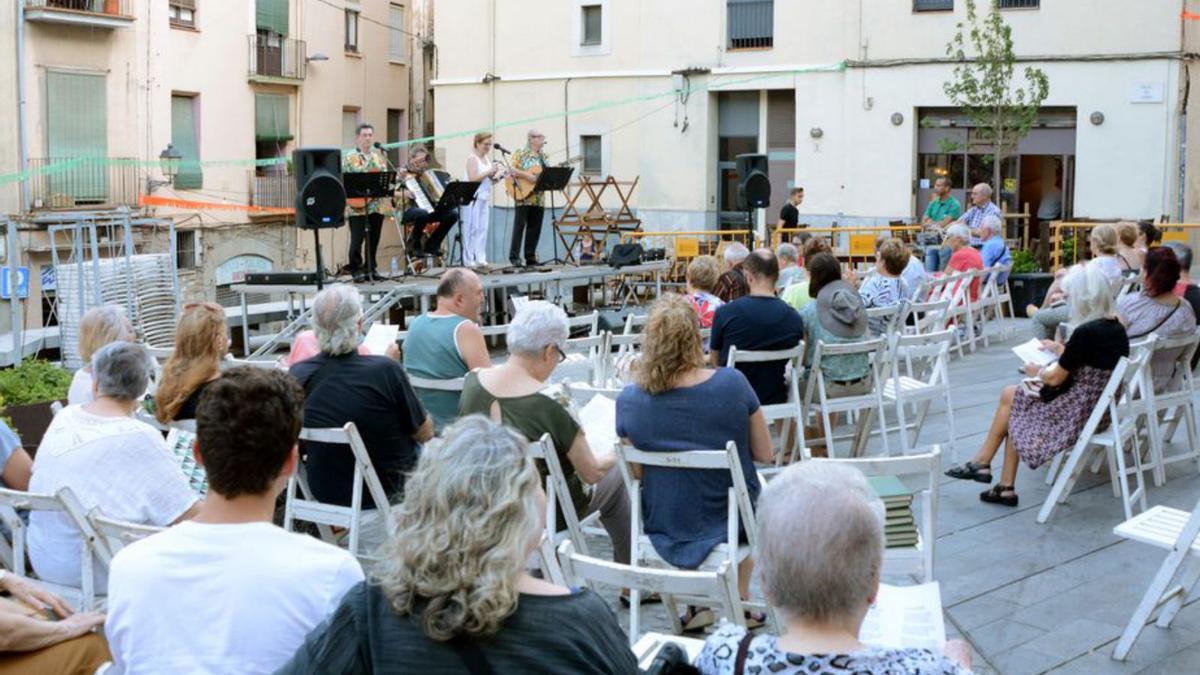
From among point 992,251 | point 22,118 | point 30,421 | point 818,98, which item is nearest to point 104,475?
point 30,421

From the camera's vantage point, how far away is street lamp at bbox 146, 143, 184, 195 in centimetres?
2706

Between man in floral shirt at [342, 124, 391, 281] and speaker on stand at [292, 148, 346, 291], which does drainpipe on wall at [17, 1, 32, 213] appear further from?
speaker on stand at [292, 148, 346, 291]

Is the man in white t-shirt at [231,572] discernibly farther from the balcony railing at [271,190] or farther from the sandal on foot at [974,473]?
the balcony railing at [271,190]

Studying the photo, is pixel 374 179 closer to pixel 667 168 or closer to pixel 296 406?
pixel 296 406

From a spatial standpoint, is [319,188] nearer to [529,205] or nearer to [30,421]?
[529,205]

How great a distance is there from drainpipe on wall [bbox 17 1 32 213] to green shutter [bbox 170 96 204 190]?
11.6 feet

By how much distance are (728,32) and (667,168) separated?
8.87 ft

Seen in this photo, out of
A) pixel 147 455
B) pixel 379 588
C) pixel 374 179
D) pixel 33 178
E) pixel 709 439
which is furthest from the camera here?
pixel 33 178

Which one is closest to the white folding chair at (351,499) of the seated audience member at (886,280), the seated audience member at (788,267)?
the seated audience member at (886,280)

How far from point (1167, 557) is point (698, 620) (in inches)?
64.3

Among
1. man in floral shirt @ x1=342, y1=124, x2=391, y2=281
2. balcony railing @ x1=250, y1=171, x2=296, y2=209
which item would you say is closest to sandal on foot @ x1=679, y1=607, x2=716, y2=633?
man in floral shirt @ x1=342, y1=124, x2=391, y2=281

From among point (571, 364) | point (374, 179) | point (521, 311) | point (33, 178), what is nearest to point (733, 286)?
point (571, 364)

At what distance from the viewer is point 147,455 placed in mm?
4555

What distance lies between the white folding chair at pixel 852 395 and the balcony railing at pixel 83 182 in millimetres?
19534
